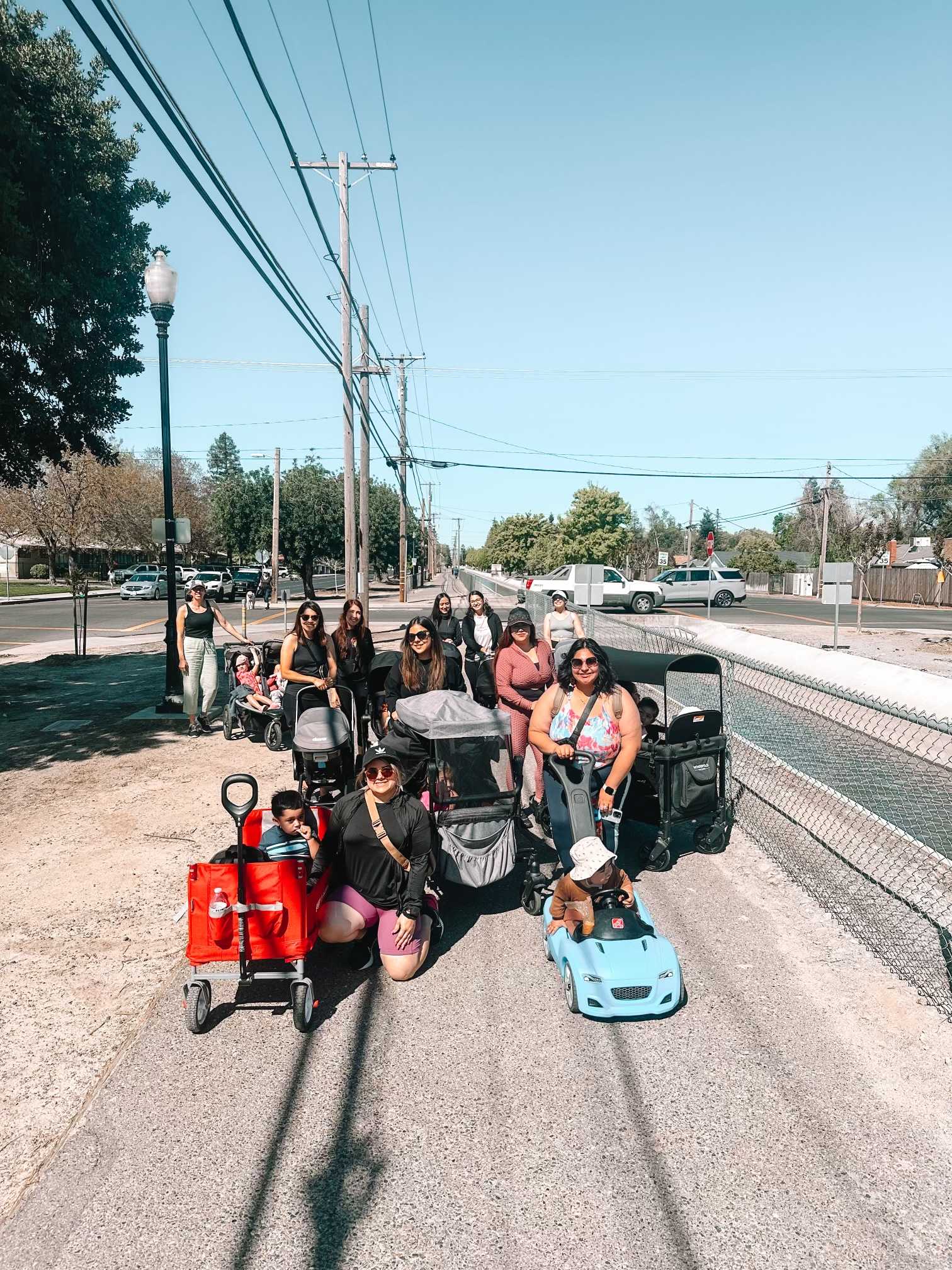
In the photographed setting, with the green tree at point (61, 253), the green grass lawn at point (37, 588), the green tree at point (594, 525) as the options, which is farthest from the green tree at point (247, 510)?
the green tree at point (61, 253)

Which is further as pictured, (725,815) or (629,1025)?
(725,815)

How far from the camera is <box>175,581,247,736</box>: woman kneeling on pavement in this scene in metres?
10.8

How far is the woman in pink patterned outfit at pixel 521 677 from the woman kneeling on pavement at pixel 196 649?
423cm

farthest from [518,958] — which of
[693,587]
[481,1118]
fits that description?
[693,587]

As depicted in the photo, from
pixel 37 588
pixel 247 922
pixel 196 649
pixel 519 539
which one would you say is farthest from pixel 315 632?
pixel 519 539

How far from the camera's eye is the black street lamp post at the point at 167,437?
461 inches

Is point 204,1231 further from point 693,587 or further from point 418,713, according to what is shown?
point 693,587

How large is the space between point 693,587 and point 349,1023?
37.2m

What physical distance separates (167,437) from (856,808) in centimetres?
1079

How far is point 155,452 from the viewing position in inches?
4899

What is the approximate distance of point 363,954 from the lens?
5.02m

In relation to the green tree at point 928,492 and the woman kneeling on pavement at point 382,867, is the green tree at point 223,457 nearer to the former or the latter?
the green tree at point 928,492

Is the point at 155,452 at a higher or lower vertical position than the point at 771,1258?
higher

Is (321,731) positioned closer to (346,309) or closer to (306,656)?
(306,656)
